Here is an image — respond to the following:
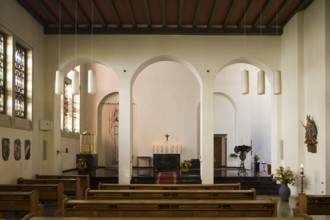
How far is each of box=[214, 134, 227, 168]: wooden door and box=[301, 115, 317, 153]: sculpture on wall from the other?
368 inches

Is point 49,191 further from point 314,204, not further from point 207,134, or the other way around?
point 207,134

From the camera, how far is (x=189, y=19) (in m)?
13.9

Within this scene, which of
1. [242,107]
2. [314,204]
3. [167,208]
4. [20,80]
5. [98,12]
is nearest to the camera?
[167,208]

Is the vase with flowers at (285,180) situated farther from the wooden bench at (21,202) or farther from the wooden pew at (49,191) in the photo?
the wooden bench at (21,202)

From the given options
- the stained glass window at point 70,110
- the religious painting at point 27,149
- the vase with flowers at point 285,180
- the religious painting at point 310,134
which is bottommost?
the vase with flowers at point 285,180

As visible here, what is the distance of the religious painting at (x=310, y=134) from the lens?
1154 centimetres

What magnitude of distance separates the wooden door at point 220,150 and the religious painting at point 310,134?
365 inches

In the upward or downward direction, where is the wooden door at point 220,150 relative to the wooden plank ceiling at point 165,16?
downward

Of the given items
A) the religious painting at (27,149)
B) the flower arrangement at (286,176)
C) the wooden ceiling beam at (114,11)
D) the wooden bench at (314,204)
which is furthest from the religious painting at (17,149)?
the wooden bench at (314,204)

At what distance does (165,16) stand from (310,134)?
577 centimetres

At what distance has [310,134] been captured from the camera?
38.8 feet

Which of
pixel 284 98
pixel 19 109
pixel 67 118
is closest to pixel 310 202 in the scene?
pixel 284 98

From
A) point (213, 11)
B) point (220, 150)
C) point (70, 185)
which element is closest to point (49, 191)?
point (70, 185)

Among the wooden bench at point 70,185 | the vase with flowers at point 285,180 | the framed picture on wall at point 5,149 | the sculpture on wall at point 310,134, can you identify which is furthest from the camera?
the vase with flowers at point 285,180
